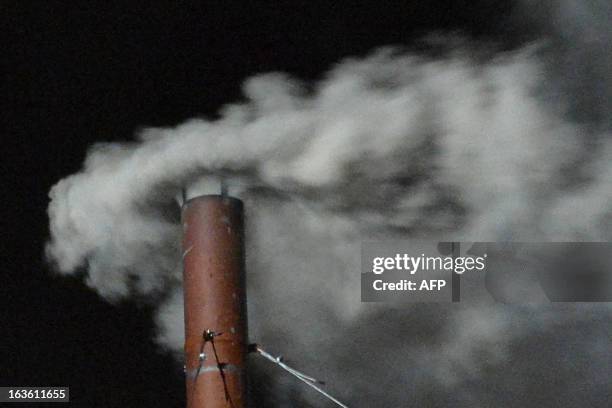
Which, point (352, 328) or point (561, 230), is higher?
point (561, 230)

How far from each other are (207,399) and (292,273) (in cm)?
375

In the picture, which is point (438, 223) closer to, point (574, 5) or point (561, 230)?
point (561, 230)

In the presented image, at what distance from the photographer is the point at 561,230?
29.6ft

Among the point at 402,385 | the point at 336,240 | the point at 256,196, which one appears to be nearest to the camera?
the point at 256,196

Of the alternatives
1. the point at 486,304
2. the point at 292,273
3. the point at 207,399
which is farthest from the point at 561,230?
the point at 207,399

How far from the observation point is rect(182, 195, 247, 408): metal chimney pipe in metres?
5.93

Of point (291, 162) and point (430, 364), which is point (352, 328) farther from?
point (291, 162)

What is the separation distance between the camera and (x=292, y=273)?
9.58m

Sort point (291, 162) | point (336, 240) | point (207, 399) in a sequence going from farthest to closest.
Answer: point (336, 240) < point (291, 162) < point (207, 399)

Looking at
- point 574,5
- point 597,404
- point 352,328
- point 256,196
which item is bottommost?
point 597,404

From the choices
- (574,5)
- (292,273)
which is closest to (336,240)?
(292,273)

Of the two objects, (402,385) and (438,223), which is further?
(402,385)

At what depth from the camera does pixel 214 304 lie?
19.8 ft

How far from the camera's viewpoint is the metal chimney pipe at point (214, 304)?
234 inches
